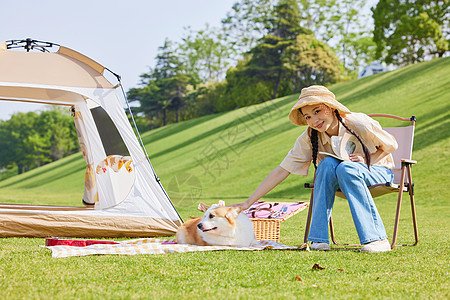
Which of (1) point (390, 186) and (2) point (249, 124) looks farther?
(2) point (249, 124)

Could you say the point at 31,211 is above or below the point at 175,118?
below

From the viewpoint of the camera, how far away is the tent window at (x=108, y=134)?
13.1 ft

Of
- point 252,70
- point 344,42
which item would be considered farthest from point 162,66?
point 344,42

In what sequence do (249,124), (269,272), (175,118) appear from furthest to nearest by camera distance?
(175,118) < (249,124) < (269,272)

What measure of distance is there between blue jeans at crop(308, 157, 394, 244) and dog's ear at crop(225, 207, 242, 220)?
0.43m

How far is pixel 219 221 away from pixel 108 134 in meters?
2.02

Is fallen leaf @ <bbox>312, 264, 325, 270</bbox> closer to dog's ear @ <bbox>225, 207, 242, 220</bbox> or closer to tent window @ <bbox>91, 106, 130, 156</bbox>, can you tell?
dog's ear @ <bbox>225, 207, 242, 220</bbox>

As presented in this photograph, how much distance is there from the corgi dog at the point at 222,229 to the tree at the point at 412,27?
761 inches

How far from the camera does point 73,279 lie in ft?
5.67

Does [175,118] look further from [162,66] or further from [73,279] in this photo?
[73,279]

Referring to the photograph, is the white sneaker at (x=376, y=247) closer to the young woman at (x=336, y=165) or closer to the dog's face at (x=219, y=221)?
the young woman at (x=336, y=165)

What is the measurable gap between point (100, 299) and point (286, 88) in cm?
2274

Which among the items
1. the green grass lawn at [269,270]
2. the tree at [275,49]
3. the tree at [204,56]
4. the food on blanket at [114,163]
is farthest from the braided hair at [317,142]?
the tree at [204,56]

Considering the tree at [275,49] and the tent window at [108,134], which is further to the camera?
the tree at [275,49]
